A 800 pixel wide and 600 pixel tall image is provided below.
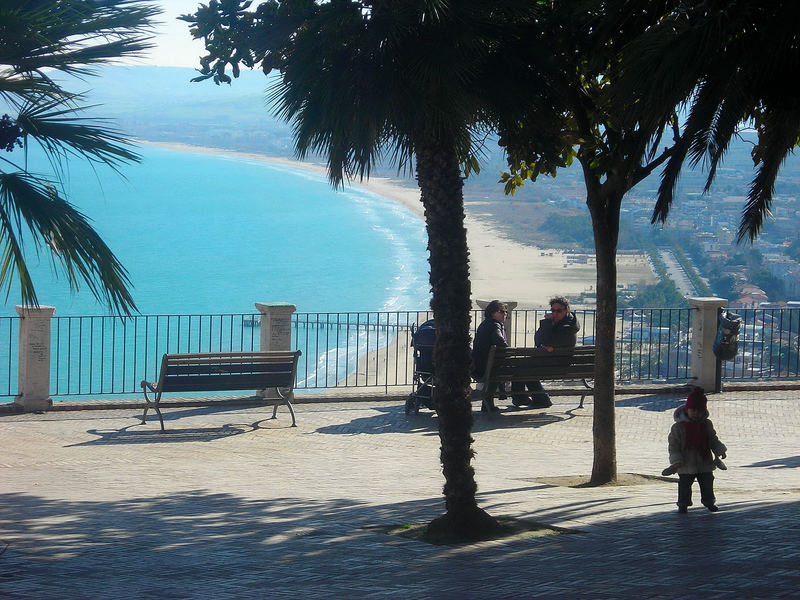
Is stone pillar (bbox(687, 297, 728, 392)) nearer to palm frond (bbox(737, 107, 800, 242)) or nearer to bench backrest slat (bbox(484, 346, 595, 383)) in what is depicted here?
bench backrest slat (bbox(484, 346, 595, 383))

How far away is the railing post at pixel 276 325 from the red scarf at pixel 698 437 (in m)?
7.67

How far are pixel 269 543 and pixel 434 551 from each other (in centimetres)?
116

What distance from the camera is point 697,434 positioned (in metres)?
8.18

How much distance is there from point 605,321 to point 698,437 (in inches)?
73.3

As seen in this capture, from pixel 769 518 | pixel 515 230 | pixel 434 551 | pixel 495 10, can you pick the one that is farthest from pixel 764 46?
pixel 515 230

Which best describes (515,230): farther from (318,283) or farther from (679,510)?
(679,510)

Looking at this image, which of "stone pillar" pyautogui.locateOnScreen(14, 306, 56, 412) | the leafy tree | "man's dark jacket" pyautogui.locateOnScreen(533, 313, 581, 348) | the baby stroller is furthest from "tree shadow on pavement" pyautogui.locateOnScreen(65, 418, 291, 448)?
the leafy tree

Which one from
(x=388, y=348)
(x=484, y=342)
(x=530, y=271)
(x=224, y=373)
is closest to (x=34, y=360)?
(x=224, y=373)

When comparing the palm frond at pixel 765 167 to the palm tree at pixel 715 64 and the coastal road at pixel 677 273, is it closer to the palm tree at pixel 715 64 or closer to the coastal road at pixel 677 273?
the palm tree at pixel 715 64

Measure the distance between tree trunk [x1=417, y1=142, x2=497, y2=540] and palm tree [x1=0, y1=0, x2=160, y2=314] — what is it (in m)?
2.05

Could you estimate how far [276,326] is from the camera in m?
15.0

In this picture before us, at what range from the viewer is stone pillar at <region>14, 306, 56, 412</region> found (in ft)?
45.0

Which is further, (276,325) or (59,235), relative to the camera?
(276,325)

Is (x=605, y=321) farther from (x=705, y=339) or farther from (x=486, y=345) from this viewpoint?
(x=705, y=339)
